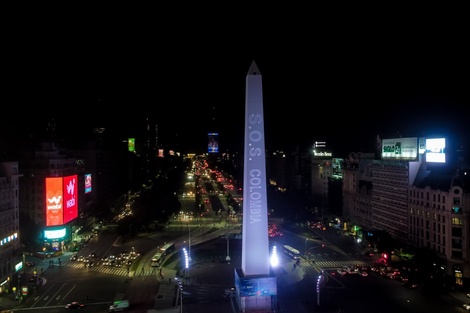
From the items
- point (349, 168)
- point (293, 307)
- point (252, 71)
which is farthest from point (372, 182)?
point (252, 71)

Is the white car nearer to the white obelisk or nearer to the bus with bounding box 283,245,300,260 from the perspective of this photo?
the bus with bounding box 283,245,300,260

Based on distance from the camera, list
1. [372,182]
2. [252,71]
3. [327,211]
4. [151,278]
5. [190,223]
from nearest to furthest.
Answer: [252,71], [151,278], [372,182], [190,223], [327,211]

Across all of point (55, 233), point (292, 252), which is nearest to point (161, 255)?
point (292, 252)

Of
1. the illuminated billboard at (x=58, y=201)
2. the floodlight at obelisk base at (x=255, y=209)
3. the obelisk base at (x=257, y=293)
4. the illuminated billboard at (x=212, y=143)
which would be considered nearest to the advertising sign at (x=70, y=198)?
the illuminated billboard at (x=58, y=201)

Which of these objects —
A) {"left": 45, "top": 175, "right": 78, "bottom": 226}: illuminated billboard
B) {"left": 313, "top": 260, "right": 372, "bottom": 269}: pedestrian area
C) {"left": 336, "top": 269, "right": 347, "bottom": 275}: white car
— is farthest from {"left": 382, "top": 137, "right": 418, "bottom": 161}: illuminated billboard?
{"left": 45, "top": 175, "right": 78, "bottom": 226}: illuminated billboard

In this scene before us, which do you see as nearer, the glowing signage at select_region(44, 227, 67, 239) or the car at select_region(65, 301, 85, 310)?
the car at select_region(65, 301, 85, 310)

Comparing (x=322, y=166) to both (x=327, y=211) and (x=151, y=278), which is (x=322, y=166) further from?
(x=151, y=278)

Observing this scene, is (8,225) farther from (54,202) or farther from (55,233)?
(54,202)
